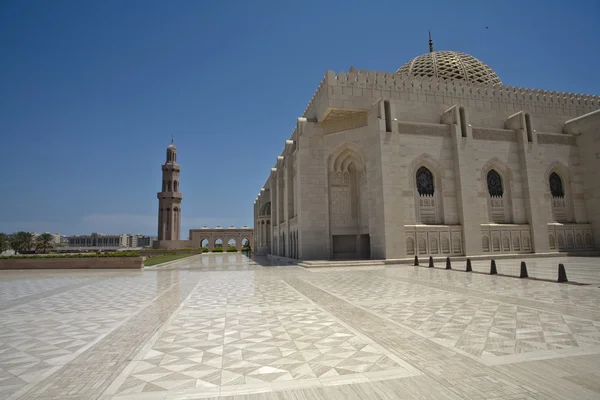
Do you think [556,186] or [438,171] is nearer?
[438,171]

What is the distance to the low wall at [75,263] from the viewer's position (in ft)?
55.4

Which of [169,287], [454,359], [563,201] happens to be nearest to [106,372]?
[454,359]

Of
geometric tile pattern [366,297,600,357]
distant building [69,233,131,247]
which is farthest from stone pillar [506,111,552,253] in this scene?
distant building [69,233,131,247]

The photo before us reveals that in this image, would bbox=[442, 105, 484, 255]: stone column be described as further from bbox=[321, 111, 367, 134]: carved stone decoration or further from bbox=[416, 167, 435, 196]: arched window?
bbox=[321, 111, 367, 134]: carved stone decoration

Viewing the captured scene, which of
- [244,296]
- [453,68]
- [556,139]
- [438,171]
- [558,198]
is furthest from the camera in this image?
[453,68]

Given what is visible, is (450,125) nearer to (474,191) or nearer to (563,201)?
(474,191)

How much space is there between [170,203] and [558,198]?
5302 cm

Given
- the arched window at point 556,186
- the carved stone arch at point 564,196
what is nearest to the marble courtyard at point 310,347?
the carved stone arch at point 564,196

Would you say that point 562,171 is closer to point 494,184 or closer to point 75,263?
point 494,184

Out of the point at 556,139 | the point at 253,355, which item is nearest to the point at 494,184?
the point at 556,139

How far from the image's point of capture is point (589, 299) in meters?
6.29

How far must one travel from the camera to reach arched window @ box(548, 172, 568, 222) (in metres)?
20.3

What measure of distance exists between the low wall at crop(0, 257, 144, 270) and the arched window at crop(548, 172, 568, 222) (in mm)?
23315

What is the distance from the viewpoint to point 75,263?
55.9ft
